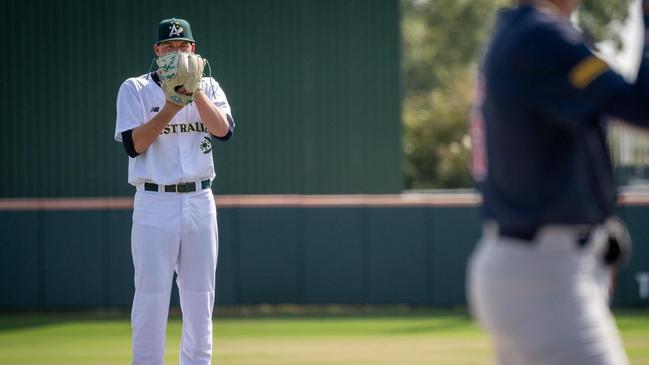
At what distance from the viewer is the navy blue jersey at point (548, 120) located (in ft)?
9.24

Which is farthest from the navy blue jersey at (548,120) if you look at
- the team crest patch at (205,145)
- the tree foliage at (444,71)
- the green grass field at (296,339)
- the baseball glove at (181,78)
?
the tree foliage at (444,71)

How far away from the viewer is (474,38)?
44.2 m

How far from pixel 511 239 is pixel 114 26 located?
1061 centimetres

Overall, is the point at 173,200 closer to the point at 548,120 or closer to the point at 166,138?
the point at 166,138

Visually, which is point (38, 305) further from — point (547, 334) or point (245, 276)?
point (547, 334)

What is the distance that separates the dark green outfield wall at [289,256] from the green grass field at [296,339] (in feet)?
0.99

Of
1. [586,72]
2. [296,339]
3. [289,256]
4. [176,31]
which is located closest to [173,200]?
[176,31]

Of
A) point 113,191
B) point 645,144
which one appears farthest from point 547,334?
point 645,144

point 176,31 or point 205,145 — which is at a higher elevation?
point 176,31

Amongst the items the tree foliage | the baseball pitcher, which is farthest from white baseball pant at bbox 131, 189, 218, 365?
the tree foliage

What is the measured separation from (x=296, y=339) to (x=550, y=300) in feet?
21.4

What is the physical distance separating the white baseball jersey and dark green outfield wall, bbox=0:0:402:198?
6862mm

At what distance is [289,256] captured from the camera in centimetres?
1145

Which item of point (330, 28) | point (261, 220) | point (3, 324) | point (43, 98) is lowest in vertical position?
point (3, 324)
